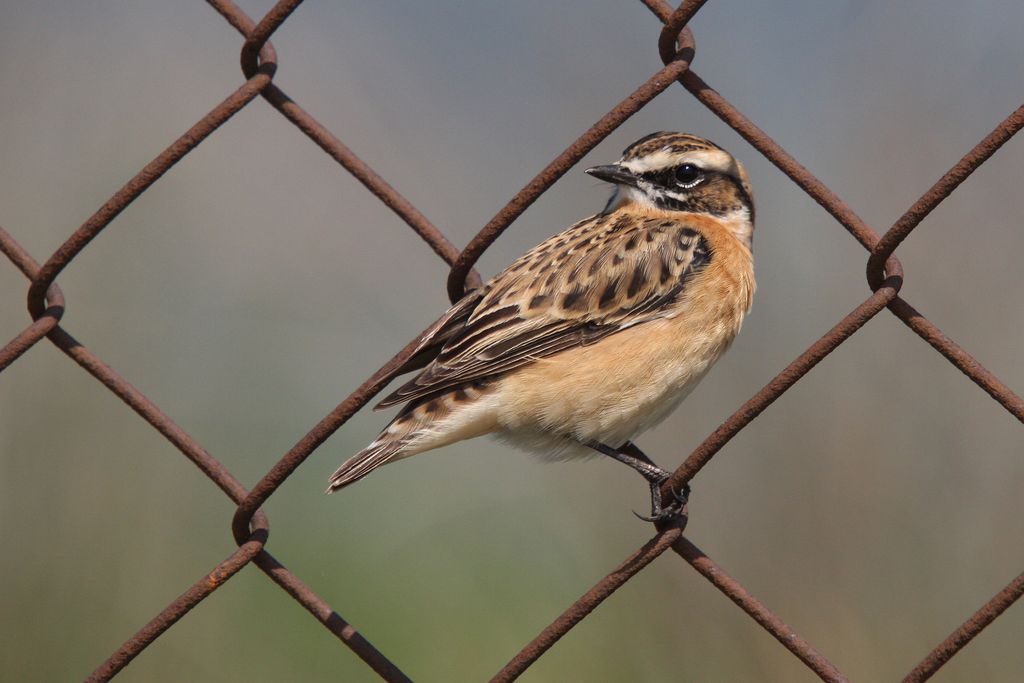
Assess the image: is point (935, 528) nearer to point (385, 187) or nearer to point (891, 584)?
point (891, 584)

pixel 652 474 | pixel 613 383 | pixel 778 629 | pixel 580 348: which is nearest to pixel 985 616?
pixel 778 629

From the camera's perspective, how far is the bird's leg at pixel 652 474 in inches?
118

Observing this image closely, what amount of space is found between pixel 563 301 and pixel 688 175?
0.83 metres

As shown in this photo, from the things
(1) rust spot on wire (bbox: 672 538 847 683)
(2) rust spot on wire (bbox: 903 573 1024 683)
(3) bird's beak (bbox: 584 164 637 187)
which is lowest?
(2) rust spot on wire (bbox: 903 573 1024 683)

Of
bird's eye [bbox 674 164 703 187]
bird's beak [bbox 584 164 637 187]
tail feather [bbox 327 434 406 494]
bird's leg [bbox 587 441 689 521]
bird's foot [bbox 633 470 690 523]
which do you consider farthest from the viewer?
bird's eye [bbox 674 164 703 187]

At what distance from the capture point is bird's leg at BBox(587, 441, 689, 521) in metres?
3.00

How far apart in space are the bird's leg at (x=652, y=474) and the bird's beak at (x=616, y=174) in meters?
0.92

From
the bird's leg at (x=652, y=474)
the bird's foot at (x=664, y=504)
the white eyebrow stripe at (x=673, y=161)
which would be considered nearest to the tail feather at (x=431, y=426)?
the bird's leg at (x=652, y=474)

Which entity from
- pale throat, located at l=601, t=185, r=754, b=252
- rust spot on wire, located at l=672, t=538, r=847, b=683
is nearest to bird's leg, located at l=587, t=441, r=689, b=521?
rust spot on wire, located at l=672, t=538, r=847, b=683

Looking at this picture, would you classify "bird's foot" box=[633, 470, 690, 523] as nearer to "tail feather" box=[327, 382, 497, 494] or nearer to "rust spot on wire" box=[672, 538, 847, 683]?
"rust spot on wire" box=[672, 538, 847, 683]

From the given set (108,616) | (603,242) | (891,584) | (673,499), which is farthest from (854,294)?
(108,616)

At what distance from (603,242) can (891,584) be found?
89.1 inches

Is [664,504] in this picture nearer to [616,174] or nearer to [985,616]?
[985,616]

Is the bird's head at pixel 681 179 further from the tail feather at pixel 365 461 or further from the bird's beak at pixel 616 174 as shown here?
the tail feather at pixel 365 461
